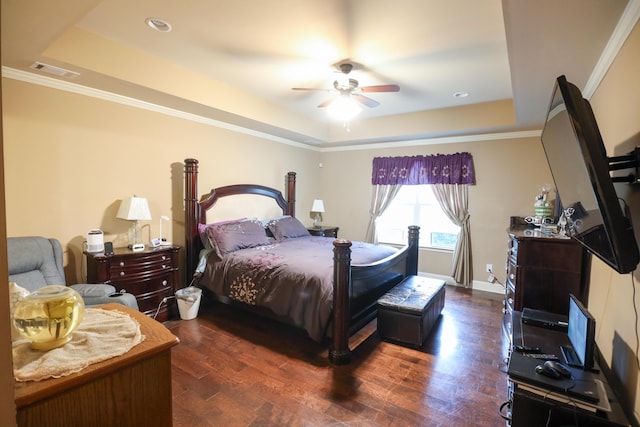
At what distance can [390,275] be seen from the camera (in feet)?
11.8

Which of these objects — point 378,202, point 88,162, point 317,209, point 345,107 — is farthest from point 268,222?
point 88,162

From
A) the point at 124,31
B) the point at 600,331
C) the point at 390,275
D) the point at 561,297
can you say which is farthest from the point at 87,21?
the point at 561,297

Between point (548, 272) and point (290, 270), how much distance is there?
2.30 m

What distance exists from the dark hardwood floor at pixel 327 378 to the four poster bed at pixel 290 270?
236 millimetres

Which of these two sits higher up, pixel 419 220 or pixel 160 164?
pixel 160 164

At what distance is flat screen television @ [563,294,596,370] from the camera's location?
1.55 metres

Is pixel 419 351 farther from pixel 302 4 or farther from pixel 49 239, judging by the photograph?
pixel 49 239

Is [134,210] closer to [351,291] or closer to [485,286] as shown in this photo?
[351,291]

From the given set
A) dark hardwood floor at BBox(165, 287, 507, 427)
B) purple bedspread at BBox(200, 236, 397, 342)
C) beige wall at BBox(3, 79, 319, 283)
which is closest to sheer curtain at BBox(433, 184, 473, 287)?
dark hardwood floor at BBox(165, 287, 507, 427)

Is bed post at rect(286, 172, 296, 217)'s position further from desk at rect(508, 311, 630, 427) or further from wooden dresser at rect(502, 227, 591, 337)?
desk at rect(508, 311, 630, 427)

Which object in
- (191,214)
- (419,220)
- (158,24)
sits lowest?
(419,220)

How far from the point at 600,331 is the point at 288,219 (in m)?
3.81

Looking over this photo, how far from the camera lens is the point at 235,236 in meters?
3.85

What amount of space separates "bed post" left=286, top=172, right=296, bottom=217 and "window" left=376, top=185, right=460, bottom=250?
62.2 inches
